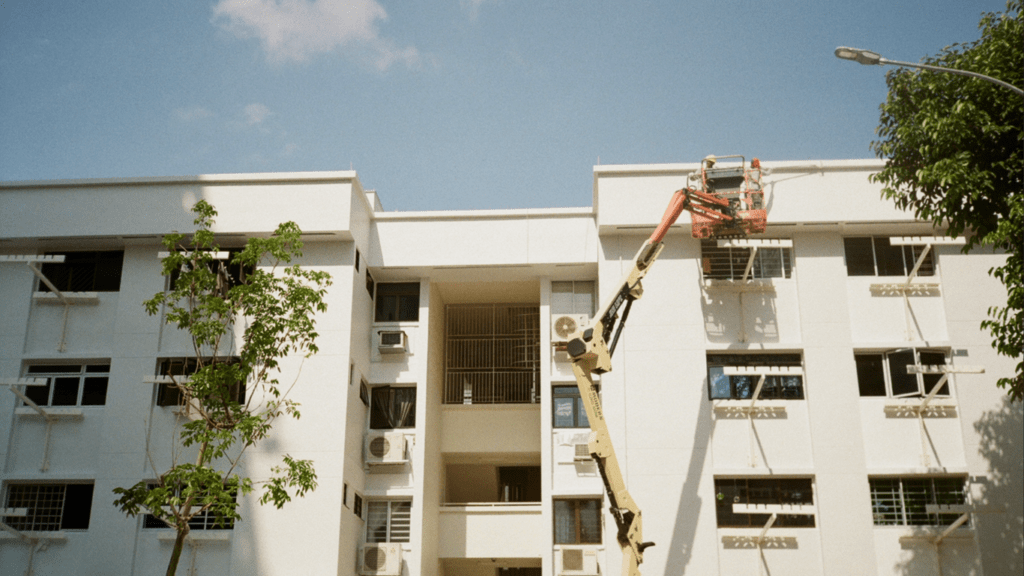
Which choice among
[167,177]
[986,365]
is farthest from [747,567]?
[167,177]

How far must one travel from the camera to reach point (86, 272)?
25.4 meters

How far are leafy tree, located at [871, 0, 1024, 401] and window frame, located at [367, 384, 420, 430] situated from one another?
1289cm

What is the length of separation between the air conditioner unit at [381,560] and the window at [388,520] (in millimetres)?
976

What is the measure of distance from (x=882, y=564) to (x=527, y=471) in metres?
10.2

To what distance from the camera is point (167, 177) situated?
2466 centimetres

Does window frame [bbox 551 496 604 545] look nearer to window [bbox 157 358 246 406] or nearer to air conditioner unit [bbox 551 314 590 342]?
air conditioner unit [bbox 551 314 590 342]

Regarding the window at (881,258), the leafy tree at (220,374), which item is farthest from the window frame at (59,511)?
the window at (881,258)

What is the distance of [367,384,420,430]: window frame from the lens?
85.5ft

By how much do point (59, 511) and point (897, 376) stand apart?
20.2 m

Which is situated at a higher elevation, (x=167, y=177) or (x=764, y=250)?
(x=167, y=177)

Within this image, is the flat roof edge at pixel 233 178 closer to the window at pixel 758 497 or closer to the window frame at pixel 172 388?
the window frame at pixel 172 388

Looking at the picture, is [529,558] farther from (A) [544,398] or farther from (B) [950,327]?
(B) [950,327]

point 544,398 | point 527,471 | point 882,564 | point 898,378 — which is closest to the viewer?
point 882,564

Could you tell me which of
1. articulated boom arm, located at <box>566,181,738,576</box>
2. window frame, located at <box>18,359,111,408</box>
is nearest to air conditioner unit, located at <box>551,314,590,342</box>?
articulated boom arm, located at <box>566,181,738,576</box>
